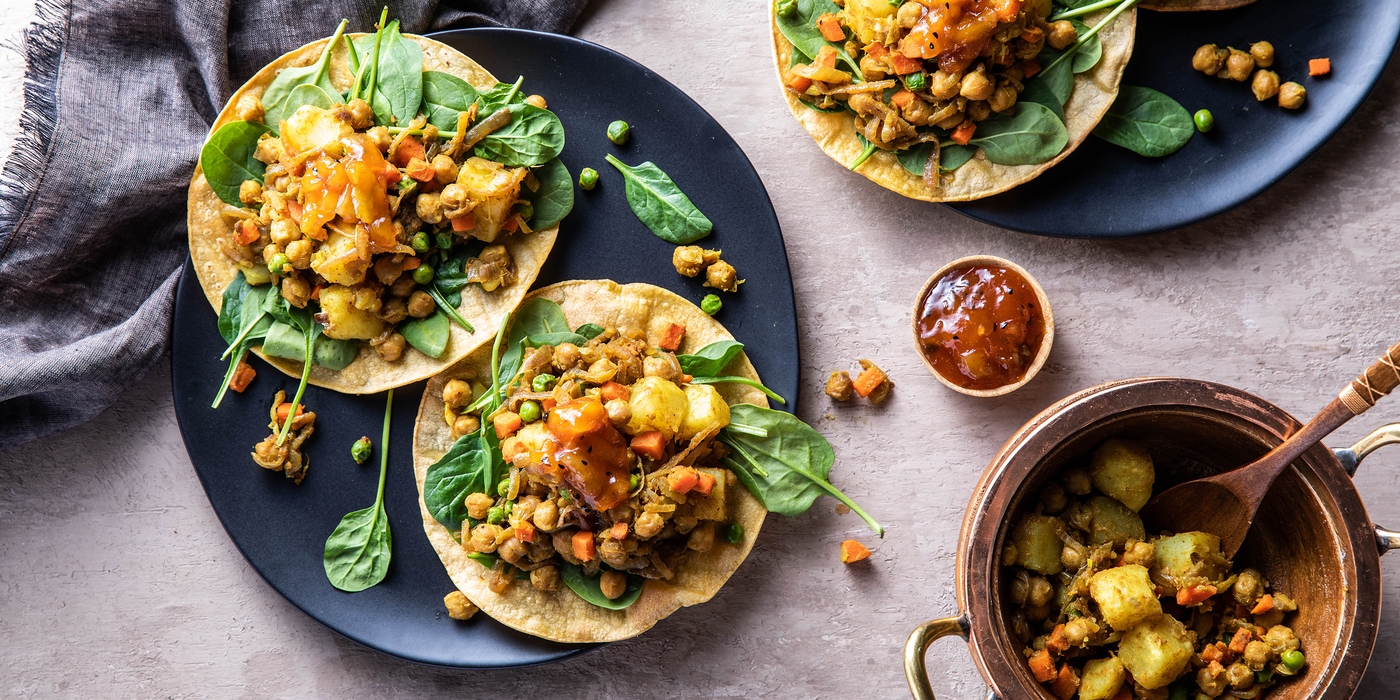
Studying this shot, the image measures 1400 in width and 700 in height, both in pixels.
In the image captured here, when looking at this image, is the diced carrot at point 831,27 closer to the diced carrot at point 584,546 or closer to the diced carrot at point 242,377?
the diced carrot at point 584,546

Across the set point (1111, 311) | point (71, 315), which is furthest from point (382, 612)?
point (1111, 311)


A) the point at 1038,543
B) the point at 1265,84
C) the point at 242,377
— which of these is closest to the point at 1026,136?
the point at 1265,84

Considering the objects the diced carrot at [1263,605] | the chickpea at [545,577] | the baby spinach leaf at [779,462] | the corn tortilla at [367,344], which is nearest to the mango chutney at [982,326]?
the baby spinach leaf at [779,462]

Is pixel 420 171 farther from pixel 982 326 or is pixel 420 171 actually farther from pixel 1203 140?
pixel 1203 140

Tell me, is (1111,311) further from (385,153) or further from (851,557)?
(385,153)

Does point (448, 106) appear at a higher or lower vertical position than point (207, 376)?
higher

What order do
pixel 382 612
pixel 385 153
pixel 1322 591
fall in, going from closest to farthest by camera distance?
pixel 1322 591
pixel 385 153
pixel 382 612
